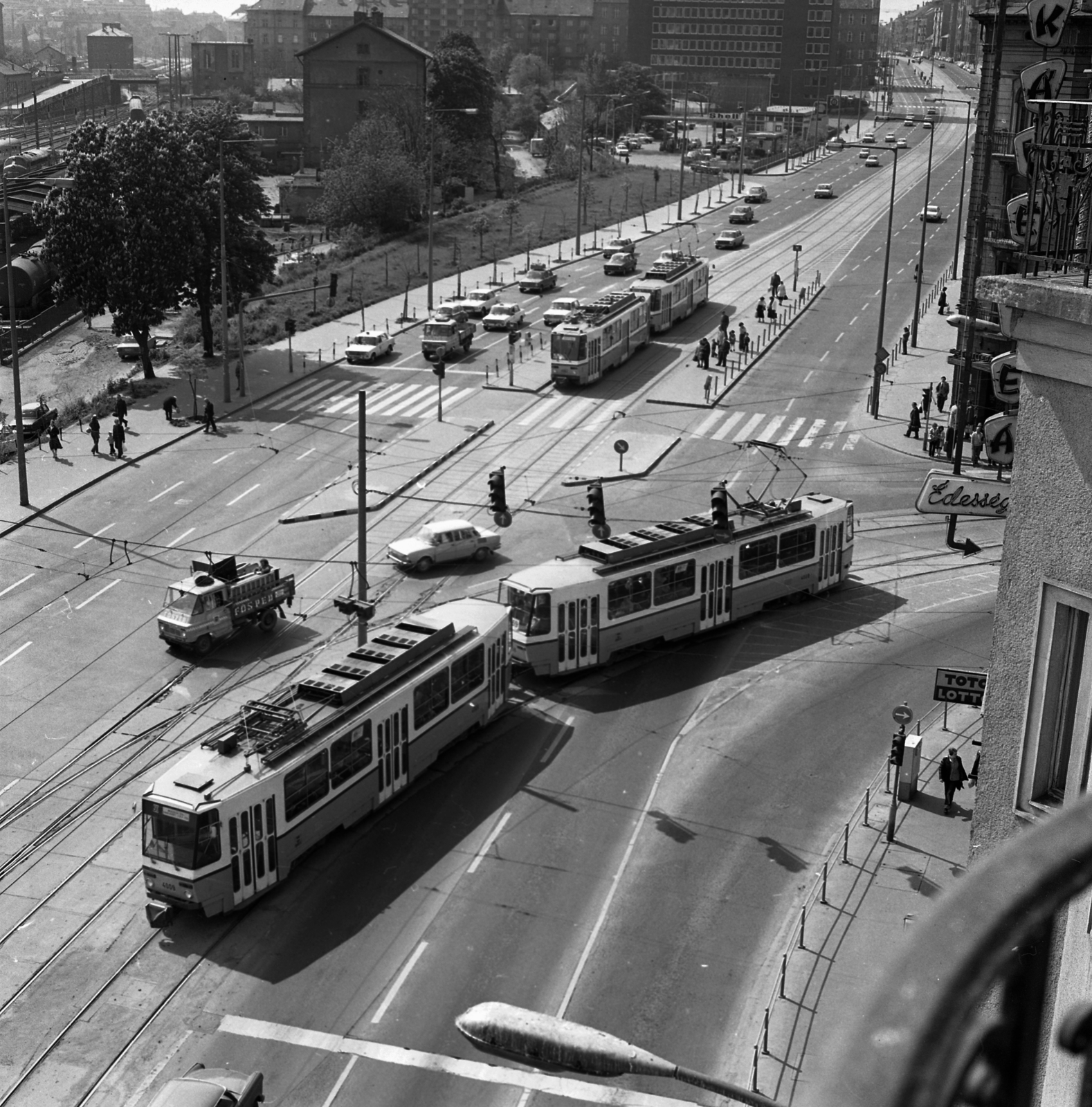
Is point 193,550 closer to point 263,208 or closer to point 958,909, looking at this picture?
point 263,208

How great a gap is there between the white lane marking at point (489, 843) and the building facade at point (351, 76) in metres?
109

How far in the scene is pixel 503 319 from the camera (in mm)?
73812

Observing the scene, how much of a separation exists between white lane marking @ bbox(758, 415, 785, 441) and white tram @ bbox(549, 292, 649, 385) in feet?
27.3

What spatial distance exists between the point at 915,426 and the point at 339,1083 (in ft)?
133

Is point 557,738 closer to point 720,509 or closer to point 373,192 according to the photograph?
point 720,509

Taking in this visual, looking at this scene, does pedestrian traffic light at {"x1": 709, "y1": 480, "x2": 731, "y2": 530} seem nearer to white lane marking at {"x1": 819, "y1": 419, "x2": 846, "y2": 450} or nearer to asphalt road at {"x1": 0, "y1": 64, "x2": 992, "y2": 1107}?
asphalt road at {"x1": 0, "y1": 64, "x2": 992, "y2": 1107}

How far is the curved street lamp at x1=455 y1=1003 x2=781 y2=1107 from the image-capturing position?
8.98m

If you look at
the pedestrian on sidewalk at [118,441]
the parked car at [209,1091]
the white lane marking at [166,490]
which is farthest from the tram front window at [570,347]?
the parked car at [209,1091]

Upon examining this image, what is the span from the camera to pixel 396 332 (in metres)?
73.4

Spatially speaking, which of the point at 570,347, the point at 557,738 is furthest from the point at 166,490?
the point at 557,738

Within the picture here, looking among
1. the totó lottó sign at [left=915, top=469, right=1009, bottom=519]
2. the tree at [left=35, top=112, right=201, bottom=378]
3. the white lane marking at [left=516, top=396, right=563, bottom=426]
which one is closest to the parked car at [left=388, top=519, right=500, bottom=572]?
the white lane marking at [left=516, top=396, right=563, bottom=426]

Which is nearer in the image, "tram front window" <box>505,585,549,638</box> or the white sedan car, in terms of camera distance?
"tram front window" <box>505,585,549,638</box>

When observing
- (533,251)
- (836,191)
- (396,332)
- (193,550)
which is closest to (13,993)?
(193,550)

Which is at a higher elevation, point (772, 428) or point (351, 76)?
point (351, 76)
